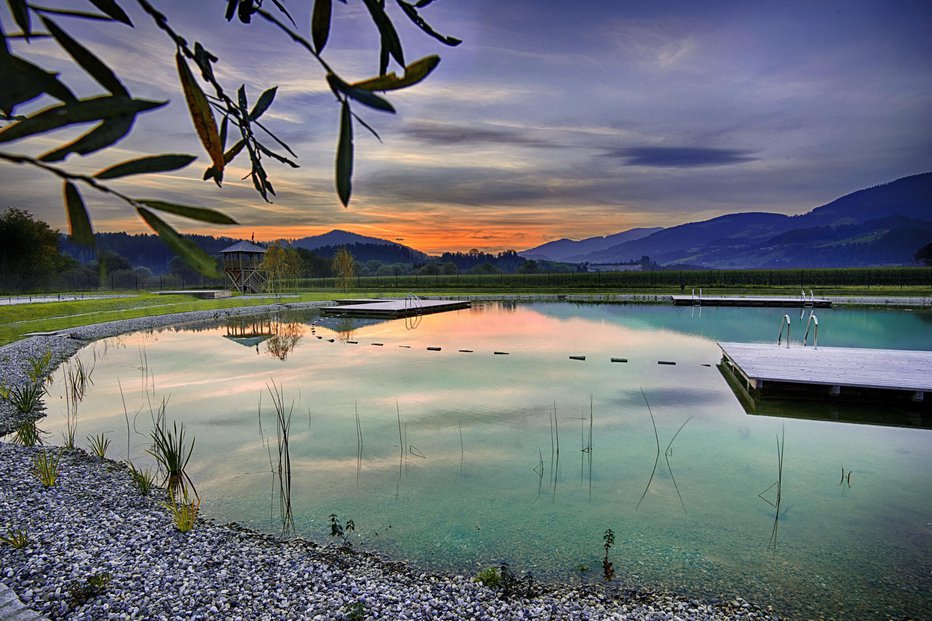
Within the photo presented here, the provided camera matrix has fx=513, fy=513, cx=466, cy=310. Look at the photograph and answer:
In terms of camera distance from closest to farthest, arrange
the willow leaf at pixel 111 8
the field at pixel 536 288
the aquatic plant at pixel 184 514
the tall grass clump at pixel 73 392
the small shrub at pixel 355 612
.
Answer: the willow leaf at pixel 111 8, the small shrub at pixel 355 612, the aquatic plant at pixel 184 514, the tall grass clump at pixel 73 392, the field at pixel 536 288

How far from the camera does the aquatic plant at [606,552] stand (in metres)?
3.46

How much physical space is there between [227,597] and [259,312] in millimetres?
20191

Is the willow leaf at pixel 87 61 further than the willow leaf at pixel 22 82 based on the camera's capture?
Yes

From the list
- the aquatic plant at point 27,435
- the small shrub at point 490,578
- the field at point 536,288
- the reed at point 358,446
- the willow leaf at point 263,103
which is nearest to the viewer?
the willow leaf at point 263,103

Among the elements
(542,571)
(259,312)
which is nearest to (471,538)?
(542,571)

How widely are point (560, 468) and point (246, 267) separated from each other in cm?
3247

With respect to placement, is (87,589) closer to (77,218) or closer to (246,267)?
(77,218)

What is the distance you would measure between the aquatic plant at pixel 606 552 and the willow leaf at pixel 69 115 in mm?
3733

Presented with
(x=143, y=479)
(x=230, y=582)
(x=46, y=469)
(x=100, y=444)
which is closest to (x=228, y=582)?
(x=230, y=582)

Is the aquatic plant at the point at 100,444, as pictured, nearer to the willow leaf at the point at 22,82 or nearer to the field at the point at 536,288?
the willow leaf at the point at 22,82

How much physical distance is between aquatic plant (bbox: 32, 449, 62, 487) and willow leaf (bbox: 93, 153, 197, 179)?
5453 mm

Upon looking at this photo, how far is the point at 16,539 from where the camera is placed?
3479mm

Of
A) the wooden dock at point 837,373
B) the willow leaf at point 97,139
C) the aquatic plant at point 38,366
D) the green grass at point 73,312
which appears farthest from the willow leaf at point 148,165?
the green grass at point 73,312

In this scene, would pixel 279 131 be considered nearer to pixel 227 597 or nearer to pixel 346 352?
pixel 227 597
